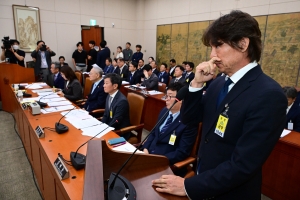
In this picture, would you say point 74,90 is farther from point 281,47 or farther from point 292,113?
point 281,47

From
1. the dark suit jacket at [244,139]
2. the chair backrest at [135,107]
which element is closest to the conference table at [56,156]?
the dark suit jacket at [244,139]

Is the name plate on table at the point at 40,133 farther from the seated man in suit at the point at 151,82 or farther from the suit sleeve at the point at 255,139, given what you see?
the seated man in suit at the point at 151,82

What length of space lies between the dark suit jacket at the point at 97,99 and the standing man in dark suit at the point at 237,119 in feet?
8.21

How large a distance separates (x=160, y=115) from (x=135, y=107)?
0.60 meters

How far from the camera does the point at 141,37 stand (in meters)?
9.45

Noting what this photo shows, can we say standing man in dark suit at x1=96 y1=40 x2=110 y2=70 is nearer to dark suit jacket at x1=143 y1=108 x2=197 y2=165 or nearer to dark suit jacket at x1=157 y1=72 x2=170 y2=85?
dark suit jacket at x1=157 y1=72 x2=170 y2=85

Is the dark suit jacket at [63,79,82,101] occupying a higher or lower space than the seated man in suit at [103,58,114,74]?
lower

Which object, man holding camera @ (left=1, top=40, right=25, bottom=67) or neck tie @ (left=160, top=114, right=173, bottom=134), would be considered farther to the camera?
man holding camera @ (left=1, top=40, right=25, bottom=67)

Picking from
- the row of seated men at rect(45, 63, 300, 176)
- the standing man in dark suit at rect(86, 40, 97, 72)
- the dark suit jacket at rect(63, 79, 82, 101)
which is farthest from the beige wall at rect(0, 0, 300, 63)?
the dark suit jacket at rect(63, 79, 82, 101)

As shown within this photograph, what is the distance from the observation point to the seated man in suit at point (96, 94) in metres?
3.28

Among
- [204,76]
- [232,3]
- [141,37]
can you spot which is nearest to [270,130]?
[204,76]

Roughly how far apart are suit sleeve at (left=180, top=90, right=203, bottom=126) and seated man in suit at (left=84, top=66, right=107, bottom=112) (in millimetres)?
2391

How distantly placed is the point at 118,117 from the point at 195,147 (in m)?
1.06

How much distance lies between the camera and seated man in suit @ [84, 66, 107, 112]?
3.28 meters
